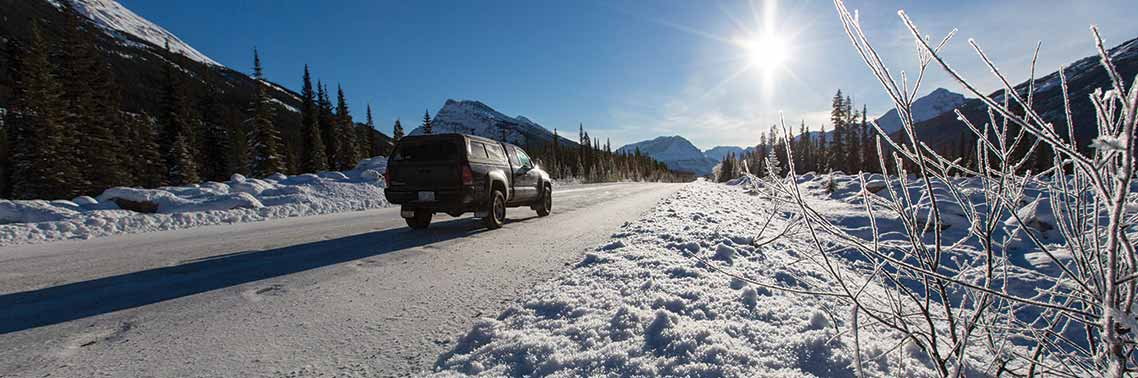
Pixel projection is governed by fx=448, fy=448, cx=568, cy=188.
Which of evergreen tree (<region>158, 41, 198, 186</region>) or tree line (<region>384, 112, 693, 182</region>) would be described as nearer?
evergreen tree (<region>158, 41, 198, 186</region>)

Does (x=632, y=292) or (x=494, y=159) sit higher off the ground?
(x=494, y=159)

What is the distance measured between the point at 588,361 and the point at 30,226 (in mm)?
11350

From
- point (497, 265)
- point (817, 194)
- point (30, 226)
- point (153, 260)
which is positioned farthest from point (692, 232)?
point (817, 194)

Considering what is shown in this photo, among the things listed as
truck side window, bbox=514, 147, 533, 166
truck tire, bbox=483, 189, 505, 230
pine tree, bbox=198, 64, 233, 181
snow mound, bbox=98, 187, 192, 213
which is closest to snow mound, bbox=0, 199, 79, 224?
snow mound, bbox=98, 187, 192, 213

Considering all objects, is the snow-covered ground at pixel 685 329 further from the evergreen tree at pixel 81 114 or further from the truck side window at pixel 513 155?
the evergreen tree at pixel 81 114

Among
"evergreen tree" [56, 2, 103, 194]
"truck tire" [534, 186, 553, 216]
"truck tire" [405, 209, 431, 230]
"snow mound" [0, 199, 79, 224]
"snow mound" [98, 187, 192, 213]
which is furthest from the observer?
"evergreen tree" [56, 2, 103, 194]

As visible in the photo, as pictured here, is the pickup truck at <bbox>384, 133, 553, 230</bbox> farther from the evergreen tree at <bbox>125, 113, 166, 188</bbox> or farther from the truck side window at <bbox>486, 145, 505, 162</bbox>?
the evergreen tree at <bbox>125, 113, 166, 188</bbox>

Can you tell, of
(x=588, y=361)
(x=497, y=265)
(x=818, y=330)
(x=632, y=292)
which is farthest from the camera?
(x=497, y=265)

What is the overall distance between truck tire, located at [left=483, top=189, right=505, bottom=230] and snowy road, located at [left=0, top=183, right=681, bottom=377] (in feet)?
3.90

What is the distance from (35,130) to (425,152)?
34.5m

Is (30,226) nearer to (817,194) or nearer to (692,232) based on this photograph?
(692,232)

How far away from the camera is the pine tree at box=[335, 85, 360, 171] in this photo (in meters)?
48.2

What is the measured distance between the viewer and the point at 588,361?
7.87 feet

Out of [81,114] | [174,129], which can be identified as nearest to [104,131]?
[81,114]
